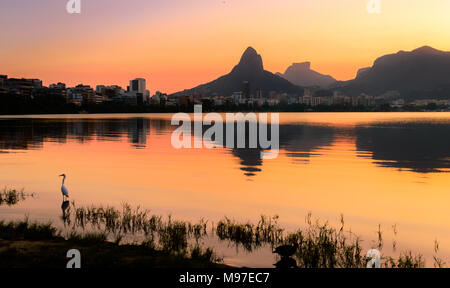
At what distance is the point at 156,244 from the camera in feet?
50.6

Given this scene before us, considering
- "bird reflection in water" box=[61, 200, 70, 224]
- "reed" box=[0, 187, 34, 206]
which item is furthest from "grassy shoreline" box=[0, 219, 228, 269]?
"reed" box=[0, 187, 34, 206]

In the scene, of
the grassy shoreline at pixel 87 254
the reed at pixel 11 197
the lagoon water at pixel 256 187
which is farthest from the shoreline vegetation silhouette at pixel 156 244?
the reed at pixel 11 197

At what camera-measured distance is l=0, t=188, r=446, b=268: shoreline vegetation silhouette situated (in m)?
12.1

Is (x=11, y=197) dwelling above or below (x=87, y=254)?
below

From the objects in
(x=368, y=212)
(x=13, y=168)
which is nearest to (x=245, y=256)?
(x=368, y=212)

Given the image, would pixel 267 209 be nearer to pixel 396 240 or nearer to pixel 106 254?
pixel 396 240

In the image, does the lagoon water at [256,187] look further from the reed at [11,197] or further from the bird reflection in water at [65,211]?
the reed at [11,197]

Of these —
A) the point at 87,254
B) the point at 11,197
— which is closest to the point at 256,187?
the point at 11,197

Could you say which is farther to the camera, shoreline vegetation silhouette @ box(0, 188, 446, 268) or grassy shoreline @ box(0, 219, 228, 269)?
shoreline vegetation silhouette @ box(0, 188, 446, 268)

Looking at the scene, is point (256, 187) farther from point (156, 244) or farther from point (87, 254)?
point (87, 254)

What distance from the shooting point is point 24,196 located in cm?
2489

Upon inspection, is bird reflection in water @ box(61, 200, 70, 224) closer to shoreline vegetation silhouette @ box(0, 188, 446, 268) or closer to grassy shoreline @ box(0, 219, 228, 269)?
shoreline vegetation silhouette @ box(0, 188, 446, 268)
